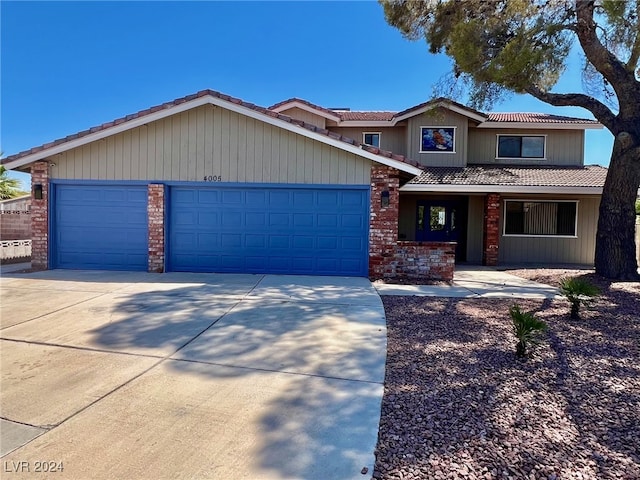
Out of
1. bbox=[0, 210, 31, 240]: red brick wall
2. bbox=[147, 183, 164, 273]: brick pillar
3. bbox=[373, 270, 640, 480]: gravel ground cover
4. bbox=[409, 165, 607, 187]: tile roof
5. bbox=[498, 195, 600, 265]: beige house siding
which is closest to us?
bbox=[373, 270, 640, 480]: gravel ground cover

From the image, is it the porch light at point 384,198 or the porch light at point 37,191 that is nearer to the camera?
the porch light at point 384,198

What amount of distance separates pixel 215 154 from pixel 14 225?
7402mm

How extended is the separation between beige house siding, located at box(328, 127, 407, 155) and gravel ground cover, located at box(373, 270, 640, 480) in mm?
10858

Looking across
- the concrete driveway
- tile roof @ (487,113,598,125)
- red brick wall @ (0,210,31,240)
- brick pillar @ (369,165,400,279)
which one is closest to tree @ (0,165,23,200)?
red brick wall @ (0,210,31,240)

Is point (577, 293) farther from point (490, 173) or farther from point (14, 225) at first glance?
point (14, 225)

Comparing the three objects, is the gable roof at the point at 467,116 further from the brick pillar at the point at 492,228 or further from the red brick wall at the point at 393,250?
the red brick wall at the point at 393,250

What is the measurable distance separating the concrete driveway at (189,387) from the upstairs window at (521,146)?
11.6 metres

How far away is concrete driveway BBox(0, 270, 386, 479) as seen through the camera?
2.45 m

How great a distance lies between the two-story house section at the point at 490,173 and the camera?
1357 centimetres

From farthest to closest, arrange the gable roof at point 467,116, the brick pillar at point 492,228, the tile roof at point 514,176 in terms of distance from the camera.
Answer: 1. the gable roof at point 467,116
2. the brick pillar at point 492,228
3. the tile roof at point 514,176

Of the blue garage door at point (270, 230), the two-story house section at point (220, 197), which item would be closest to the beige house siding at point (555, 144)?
the two-story house section at point (220, 197)

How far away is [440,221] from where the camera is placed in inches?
573

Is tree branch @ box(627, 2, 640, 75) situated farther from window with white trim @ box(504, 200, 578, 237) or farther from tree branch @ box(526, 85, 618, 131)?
window with white trim @ box(504, 200, 578, 237)

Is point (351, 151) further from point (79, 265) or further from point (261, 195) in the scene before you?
point (79, 265)
